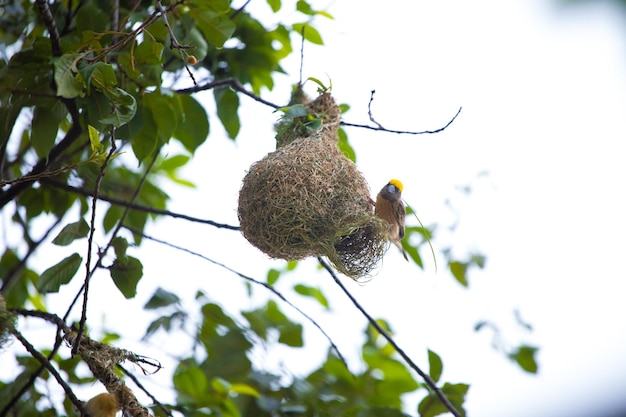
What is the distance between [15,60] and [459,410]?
1.96 m

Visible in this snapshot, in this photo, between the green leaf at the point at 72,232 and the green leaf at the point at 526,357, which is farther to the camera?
the green leaf at the point at 526,357

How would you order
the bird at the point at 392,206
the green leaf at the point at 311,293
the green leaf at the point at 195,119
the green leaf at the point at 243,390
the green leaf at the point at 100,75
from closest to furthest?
1. the green leaf at the point at 100,75
2. the bird at the point at 392,206
3. the green leaf at the point at 195,119
4. the green leaf at the point at 243,390
5. the green leaf at the point at 311,293

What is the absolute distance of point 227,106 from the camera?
2.47 metres

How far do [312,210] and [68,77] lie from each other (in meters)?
0.84

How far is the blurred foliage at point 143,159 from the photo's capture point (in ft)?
6.31

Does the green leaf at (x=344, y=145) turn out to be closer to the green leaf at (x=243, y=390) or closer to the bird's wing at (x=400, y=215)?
the bird's wing at (x=400, y=215)

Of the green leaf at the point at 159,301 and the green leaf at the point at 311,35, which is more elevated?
the green leaf at the point at 311,35

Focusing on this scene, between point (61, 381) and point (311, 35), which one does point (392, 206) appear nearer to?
point (311, 35)

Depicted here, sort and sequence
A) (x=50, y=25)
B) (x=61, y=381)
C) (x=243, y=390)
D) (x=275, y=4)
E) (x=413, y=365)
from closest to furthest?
(x=61, y=381) < (x=50, y=25) < (x=413, y=365) < (x=275, y=4) < (x=243, y=390)

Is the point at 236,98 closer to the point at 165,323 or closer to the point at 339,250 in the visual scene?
the point at 339,250

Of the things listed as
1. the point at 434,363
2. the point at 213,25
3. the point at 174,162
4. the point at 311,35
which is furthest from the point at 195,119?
the point at 434,363

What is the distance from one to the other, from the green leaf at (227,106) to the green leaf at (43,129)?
66 cm

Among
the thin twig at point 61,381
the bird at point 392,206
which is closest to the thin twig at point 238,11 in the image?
the bird at point 392,206

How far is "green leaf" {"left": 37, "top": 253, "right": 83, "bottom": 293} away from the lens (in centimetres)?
195
